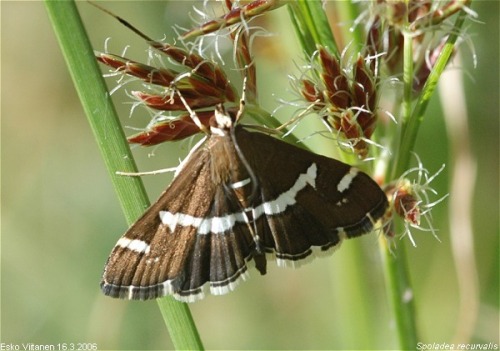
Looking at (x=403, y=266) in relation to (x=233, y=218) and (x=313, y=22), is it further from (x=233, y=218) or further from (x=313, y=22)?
(x=313, y=22)

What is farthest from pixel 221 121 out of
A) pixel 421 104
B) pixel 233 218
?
pixel 421 104

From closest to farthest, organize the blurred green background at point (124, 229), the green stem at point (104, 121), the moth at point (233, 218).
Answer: the green stem at point (104, 121), the moth at point (233, 218), the blurred green background at point (124, 229)


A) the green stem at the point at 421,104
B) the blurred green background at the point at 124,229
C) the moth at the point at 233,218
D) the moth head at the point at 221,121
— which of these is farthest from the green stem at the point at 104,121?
the blurred green background at the point at 124,229

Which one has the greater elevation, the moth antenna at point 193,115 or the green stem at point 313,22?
the green stem at point 313,22

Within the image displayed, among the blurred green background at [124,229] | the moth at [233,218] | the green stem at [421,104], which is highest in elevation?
the green stem at [421,104]

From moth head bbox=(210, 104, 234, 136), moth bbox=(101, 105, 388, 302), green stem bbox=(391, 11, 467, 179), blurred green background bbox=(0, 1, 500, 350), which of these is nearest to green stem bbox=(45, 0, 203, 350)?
moth bbox=(101, 105, 388, 302)

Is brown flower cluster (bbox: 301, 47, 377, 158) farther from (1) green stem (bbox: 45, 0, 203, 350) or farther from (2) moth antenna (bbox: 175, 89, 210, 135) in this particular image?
(1) green stem (bbox: 45, 0, 203, 350)

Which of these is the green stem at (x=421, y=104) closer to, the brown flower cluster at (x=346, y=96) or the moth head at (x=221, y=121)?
the brown flower cluster at (x=346, y=96)
